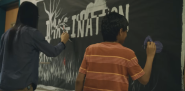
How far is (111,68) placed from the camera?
0.70m

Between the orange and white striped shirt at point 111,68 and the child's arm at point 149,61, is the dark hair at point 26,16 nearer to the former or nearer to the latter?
the orange and white striped shirt at point 111,68

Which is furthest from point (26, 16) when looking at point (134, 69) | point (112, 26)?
point (134, 69)

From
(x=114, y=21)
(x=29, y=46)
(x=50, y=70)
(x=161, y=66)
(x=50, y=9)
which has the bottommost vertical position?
(x=50, y=70)

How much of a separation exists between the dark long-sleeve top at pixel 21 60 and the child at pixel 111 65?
319 mm

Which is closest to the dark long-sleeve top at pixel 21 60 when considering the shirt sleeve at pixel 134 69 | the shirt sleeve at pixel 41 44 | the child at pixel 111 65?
Answer: the shirt sleeve at pixel 41 44

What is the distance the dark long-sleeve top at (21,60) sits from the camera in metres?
0.89

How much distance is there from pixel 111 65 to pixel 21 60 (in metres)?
0.51

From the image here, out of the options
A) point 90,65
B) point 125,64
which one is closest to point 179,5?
point 125,64

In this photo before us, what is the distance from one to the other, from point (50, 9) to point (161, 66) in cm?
114

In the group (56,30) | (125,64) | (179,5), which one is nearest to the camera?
(125,64)

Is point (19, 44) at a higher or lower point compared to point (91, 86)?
higher

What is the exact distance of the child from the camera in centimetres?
69

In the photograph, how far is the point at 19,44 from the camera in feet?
2.98

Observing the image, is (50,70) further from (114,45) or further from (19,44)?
(114,45)
